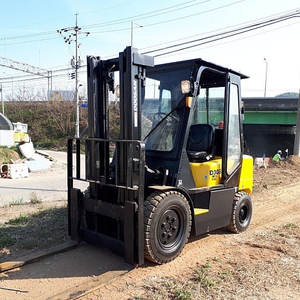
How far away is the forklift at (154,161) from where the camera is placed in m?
3.94

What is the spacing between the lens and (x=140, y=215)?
384 centimetres

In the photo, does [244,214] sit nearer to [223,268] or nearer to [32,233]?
[223,268]

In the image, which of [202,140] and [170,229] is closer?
[170,229]

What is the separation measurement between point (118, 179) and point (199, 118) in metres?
1.82

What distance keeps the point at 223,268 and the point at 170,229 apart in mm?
832

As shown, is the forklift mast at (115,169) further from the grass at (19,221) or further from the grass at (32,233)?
the grass at (19,221)

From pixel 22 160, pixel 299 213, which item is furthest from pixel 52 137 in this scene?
pixel 299 213

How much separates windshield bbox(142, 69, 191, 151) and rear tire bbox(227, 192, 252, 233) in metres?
1.80

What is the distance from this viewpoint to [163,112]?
15.5ft

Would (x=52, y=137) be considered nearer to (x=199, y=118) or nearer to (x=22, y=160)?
(x=22, y=160)

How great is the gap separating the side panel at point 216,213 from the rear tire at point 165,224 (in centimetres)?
33

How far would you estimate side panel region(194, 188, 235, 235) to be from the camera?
4.70 m

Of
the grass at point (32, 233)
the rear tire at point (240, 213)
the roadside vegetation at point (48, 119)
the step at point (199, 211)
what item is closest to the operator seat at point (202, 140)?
the step at point (199, 211)

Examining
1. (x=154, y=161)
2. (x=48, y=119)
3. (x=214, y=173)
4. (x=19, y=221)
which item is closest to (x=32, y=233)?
(x=19, y=221)
